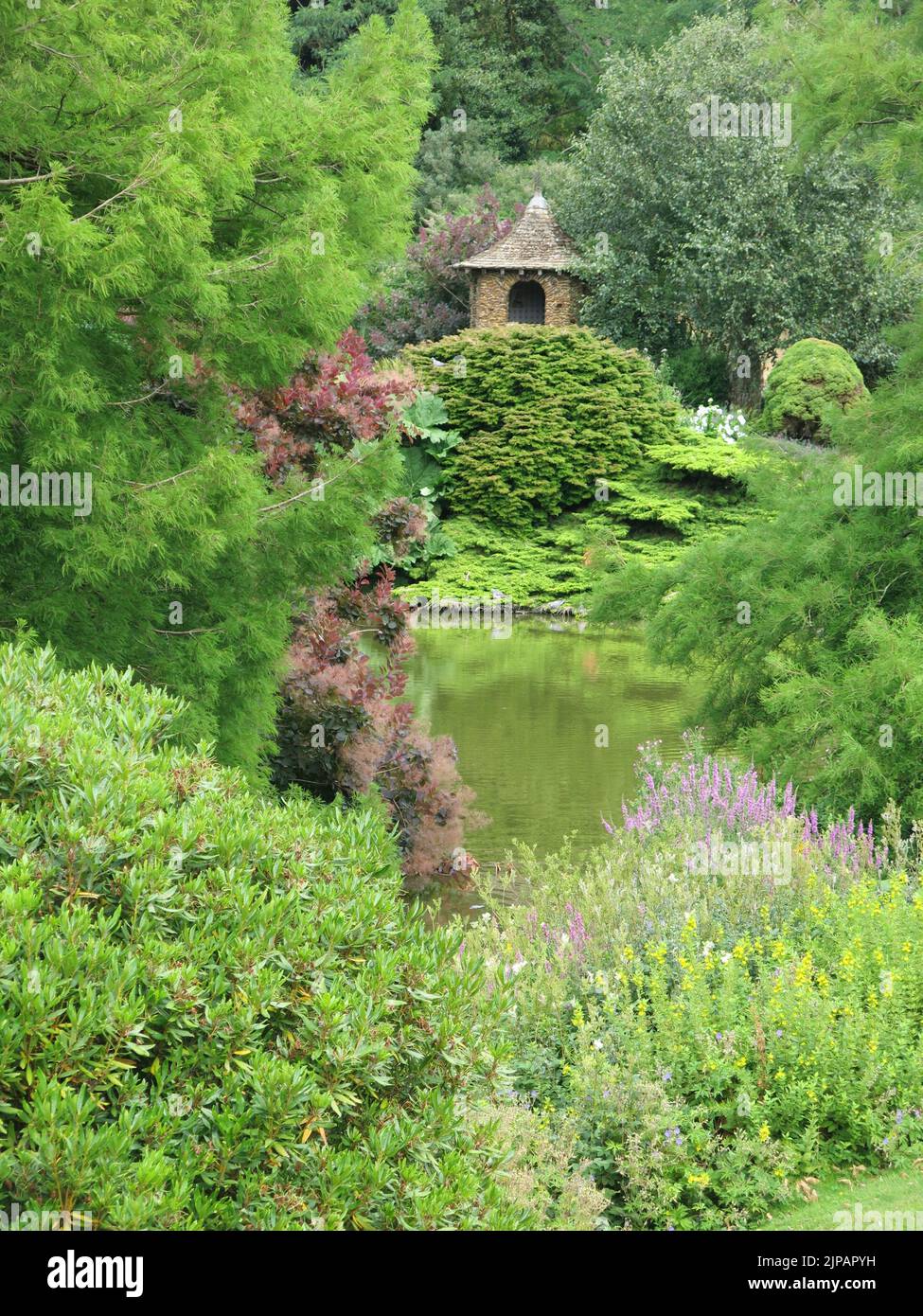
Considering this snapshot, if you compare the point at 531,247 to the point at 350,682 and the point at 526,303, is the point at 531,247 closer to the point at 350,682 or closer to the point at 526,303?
the point at 526,303

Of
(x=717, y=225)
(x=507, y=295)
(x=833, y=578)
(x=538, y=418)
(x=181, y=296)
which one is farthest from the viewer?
(x=507, y=295)

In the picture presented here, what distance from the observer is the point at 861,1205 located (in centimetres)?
392

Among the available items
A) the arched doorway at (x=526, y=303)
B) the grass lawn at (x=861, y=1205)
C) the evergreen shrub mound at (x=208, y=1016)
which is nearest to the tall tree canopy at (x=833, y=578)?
the grass lawn at (x=861, y=1205)

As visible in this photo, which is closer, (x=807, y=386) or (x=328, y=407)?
(x=328, y=407)

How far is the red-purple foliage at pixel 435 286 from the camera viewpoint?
28.5 metres

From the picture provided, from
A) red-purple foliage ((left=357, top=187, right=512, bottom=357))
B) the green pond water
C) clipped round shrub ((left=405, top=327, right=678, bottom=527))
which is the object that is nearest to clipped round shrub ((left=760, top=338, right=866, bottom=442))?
clipped round shrub ((left=405, top=327, right=678, bottom=527))

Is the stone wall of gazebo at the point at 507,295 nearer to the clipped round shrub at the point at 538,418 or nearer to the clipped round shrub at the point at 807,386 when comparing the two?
the clipped round shrub at the point at 538,418

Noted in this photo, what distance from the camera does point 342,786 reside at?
7.55 m

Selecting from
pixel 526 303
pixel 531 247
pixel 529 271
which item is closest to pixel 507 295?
pixel 529 271

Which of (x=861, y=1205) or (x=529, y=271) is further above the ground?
(x=529, y=271)

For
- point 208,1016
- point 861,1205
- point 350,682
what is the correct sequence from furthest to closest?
point 350,682 → point 861,1205 → point 208,1016

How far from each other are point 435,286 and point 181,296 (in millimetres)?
24355

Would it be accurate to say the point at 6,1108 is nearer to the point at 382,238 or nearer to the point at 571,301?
the point at 382,238

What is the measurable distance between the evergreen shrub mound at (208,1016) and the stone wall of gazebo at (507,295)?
986 inches
